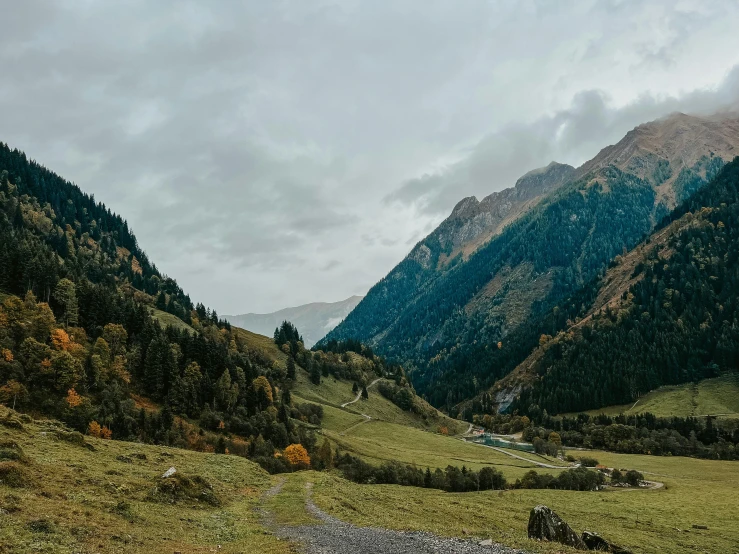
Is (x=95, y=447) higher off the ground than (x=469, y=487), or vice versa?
(x=95, y=447)

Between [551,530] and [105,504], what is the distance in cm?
3837

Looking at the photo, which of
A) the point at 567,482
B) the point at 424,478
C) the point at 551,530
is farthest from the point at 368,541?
the point at 567,482

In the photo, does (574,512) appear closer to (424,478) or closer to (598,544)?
(424,478)

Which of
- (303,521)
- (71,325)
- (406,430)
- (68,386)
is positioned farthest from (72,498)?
(406,430)

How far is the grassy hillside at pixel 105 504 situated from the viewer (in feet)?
90.7

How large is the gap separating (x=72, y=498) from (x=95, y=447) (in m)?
33.1

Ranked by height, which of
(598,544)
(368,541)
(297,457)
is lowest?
(297,457)

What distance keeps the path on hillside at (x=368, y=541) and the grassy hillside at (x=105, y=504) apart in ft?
8.53

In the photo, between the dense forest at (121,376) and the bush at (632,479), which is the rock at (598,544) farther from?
the bush at (632,479)

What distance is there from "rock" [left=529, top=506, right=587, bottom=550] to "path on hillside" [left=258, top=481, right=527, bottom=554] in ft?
20.5

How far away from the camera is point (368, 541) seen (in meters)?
36.4

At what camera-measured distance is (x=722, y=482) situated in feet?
387

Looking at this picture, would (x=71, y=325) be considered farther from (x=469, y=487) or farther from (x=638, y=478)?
(x=638, y=478)

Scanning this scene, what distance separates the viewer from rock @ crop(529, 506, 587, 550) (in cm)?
3978
